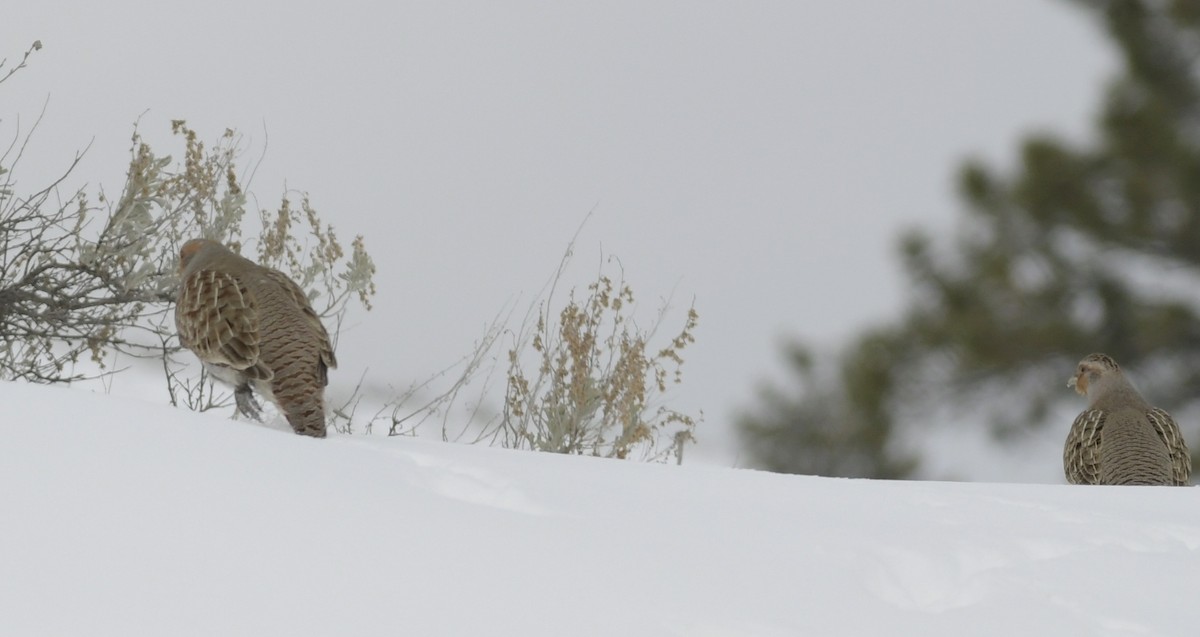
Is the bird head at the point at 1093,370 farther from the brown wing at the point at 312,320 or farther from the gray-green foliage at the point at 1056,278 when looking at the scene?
the gray-green foliage at the point at 1056,278

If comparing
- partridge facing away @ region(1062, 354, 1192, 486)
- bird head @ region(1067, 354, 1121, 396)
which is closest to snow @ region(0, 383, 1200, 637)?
partridge facing away @ region(1062, 354, 1192, 486)

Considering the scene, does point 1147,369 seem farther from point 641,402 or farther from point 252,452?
point 252,452

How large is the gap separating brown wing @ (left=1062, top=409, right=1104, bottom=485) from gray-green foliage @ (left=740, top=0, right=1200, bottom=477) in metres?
6.46

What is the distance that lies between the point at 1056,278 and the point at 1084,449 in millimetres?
7197

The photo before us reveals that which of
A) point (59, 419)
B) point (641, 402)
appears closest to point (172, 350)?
point (641, 402)

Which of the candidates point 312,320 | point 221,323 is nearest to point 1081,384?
point 312,320

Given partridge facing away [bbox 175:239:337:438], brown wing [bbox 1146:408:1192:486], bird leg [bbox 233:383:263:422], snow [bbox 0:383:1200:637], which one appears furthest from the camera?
brown wing [bbox 1146:408:1192:486]

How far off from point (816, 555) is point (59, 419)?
Result: 2.13 meters

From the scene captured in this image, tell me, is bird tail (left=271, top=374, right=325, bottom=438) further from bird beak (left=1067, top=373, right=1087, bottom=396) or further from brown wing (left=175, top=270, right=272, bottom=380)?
bird beak (left=1067, top=373, right=1087, bottom=396)

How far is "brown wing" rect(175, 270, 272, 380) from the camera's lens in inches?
188

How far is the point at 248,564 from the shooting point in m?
2.90

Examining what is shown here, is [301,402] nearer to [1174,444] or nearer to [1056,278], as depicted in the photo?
[1174,444]

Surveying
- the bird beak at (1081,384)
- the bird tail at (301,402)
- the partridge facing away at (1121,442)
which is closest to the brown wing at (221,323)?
the bird tail at (301,402)

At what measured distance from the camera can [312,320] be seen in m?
4.90
